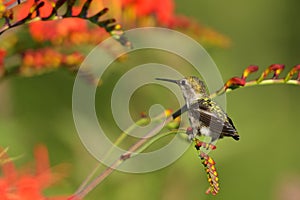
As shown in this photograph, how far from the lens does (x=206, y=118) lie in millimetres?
532

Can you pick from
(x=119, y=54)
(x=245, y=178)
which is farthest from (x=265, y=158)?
(x=119, y=54)

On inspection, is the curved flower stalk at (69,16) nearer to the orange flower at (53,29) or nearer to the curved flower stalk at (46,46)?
the curved flower stalk at (46,46)

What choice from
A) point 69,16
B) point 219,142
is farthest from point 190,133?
point 219,142

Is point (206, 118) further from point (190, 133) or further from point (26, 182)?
point (26, 182)

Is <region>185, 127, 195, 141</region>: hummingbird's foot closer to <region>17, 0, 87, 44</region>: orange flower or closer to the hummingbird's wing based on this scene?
the hummingbird's wing

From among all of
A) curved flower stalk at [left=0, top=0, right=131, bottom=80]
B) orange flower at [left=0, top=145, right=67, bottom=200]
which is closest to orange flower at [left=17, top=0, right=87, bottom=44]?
curved flower stalk at [left=0, top=0, right=131, bottom=80]

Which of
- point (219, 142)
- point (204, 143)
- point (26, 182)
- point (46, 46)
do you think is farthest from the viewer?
point (219, 142)

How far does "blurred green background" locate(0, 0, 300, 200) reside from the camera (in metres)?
0.94

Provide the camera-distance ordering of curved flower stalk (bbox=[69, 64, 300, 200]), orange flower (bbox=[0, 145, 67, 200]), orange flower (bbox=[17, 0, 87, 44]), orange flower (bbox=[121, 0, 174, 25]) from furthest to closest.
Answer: orange flower (bbox=[121, 0, 174, 25]) < orange flower (bbox=[17, 0, 87, 44]) < orange flower (bbox=[0, 145, 67, 200]) < curved flower stalk (bbox=[69, 64, 300, 200])

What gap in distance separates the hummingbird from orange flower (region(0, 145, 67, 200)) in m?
0.15

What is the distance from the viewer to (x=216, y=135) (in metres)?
0.51

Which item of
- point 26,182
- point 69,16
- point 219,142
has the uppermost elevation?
point 69,16

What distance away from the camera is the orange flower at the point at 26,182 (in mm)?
597

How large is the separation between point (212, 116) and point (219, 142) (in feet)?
1.55
